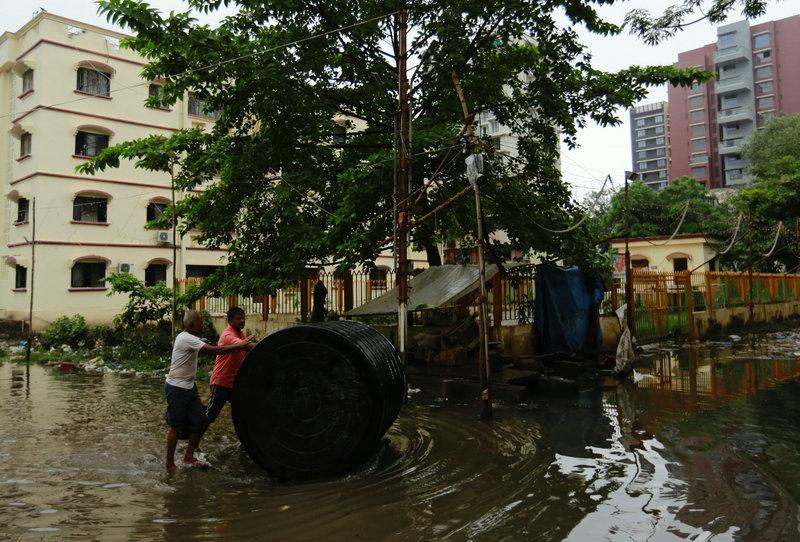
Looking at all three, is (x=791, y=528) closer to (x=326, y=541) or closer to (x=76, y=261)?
(x=326, y=541)

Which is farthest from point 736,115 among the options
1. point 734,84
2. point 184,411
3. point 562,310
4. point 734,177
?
point 184,411

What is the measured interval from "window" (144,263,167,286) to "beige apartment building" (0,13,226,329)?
0.05m

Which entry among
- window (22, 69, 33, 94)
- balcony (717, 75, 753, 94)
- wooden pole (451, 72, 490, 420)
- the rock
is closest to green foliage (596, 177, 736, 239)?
the rock

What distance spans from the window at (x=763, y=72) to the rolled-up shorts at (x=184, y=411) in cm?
7879

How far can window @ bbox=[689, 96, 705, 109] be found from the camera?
71562 mm

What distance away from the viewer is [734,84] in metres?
66.8

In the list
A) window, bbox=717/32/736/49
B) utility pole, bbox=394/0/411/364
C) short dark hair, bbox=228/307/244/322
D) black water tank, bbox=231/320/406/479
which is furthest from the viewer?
window, bbox=717/32/736/49

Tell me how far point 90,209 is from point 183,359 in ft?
64.0

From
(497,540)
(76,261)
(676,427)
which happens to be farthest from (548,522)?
(76,261)

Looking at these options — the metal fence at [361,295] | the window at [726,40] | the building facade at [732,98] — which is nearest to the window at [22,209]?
the metal fence at [361,295]

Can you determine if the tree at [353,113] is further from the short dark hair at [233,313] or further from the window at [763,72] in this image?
the window at [763,72]

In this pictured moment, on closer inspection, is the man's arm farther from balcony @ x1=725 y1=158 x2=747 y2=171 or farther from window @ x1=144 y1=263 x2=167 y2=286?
balcony @ x1=725 y1=158 x2=747 y2=171

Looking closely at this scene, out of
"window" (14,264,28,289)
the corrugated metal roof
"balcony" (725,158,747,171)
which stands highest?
"balcony" (725,158,747,171)

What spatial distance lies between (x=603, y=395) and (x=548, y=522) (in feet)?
18.5
